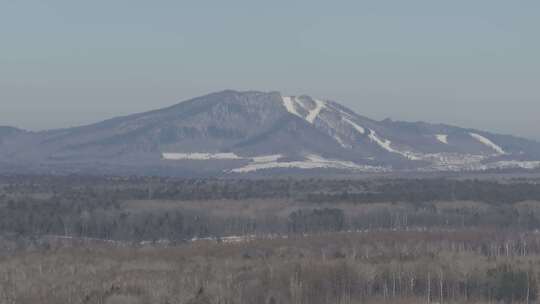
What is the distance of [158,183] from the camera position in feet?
560

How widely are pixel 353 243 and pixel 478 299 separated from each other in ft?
69.6

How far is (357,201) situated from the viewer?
124 metres

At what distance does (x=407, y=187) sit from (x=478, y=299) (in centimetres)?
8979

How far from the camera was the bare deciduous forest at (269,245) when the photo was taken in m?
62.0

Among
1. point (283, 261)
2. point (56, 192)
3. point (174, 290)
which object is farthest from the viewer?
point (56, 192)

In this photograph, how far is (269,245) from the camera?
273ft

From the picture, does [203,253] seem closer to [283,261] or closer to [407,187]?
[283,261]

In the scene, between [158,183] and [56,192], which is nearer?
[56,192]

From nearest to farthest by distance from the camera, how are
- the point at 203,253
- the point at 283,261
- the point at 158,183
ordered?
the point at 283,261 → the point at 203,253 → the point at 158,183

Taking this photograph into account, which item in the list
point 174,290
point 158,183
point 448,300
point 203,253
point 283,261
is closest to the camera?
point 174,290

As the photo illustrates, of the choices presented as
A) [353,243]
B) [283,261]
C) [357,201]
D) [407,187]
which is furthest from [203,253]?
[407,187]

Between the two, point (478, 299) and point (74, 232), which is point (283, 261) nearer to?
point (478, 299)

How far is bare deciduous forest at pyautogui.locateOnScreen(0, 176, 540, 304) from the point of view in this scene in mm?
61969

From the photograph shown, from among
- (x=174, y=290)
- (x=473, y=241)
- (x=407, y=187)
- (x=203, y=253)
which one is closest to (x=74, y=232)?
(x=203, y=253)
